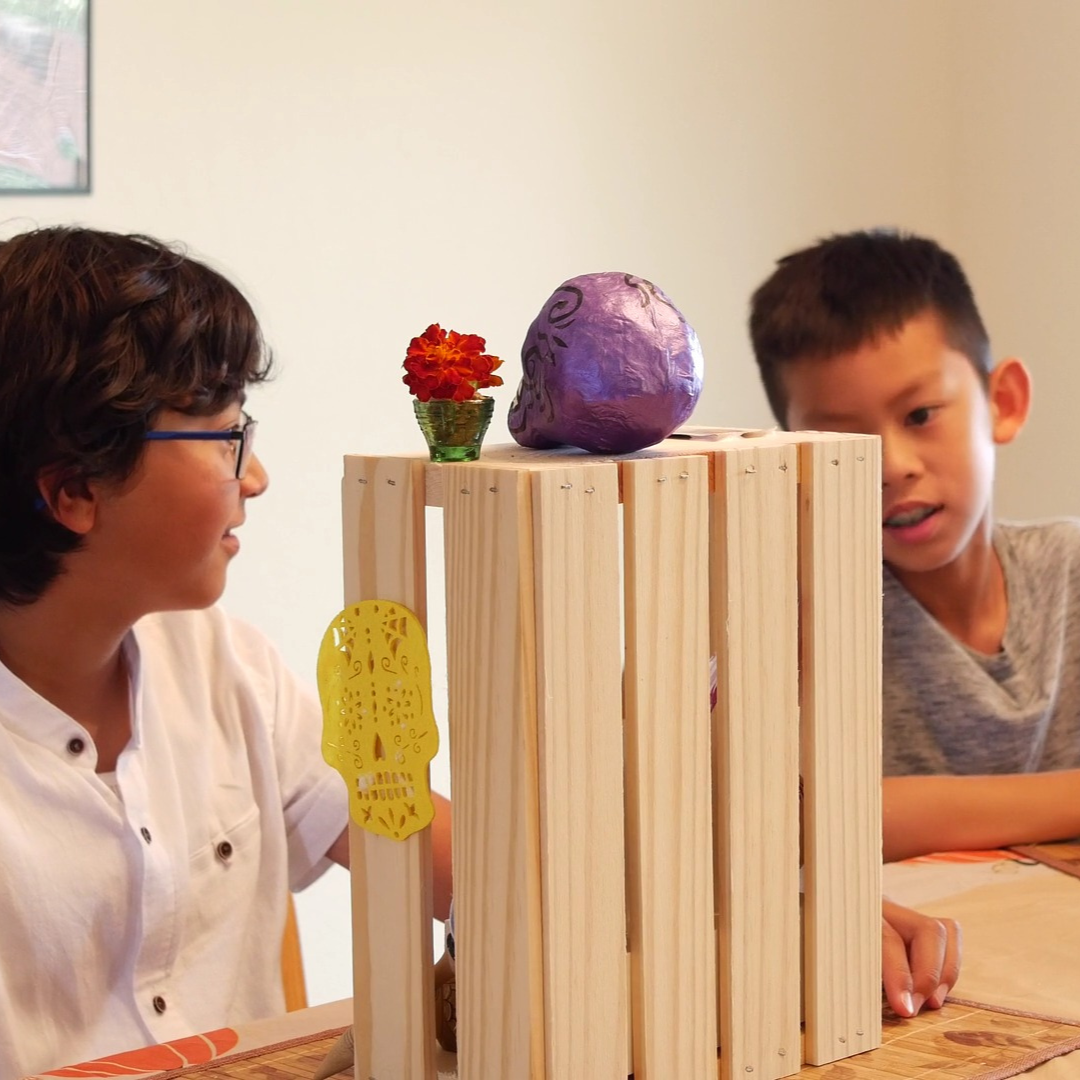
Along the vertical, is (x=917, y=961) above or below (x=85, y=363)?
below

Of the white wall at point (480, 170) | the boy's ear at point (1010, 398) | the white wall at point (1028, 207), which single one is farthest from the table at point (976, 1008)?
the white wall at point (1028, 207)

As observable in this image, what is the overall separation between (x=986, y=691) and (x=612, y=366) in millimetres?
993

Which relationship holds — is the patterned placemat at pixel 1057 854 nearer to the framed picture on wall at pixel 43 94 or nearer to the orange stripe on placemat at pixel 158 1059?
the orange stripe on placemat at pixel 158 1059

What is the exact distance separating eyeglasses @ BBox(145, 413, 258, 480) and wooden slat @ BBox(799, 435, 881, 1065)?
529mm

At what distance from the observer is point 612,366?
2.60ft

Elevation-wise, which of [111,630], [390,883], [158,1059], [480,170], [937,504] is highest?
[480,170]

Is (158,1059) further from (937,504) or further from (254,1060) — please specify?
(937,504)

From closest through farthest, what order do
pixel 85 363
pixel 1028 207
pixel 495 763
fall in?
pixel 495 763
pixel 85 363
pixel 1028 207

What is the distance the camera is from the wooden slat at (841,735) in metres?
0.87

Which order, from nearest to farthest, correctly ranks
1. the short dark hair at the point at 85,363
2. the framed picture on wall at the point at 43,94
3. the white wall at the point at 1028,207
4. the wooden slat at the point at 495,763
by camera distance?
the wooden slat at the point at 495,763 < the short dark hair at the point at 85,363 < the framed picture on wall at the point at 43,94 < the white wall at the point at 1028,207

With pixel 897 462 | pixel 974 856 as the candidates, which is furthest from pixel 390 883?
pixel 897 462

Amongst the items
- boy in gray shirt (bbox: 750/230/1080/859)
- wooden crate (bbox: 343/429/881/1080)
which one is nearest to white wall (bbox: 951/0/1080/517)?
boy in gray shirt (bbox: 750/230/1080/859)

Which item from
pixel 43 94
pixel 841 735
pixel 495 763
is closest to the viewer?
pixel 495 763

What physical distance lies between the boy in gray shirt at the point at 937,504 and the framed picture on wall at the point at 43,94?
3.41ft
